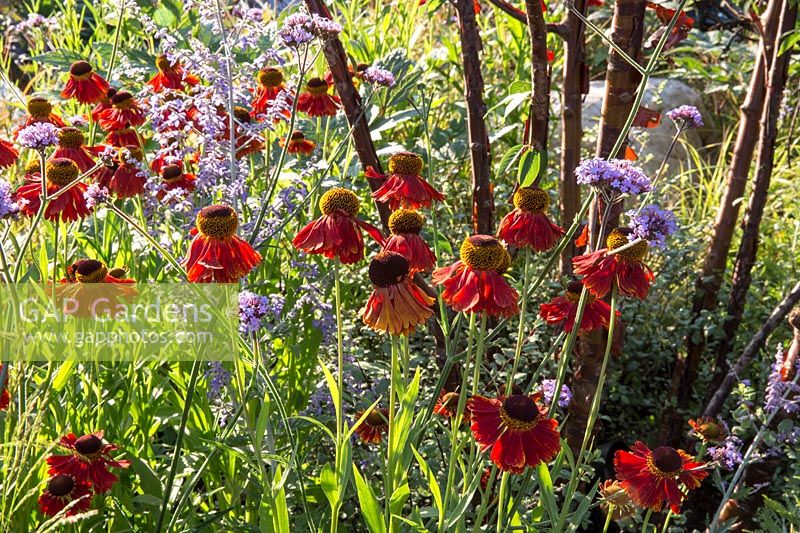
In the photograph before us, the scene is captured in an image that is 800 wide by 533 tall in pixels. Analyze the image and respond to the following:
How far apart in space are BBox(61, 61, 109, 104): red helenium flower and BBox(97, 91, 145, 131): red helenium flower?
0.05 m

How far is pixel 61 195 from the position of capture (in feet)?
4.57

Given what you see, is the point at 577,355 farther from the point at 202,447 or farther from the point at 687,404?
the point at 202,447

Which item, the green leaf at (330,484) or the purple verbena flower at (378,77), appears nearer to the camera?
the green leaf at (330,484)

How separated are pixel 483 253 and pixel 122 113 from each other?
1093mm

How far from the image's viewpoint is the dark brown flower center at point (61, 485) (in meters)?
1.22

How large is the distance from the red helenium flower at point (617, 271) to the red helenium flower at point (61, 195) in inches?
32.7

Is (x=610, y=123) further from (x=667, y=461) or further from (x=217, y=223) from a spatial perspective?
(x=217, y=223)

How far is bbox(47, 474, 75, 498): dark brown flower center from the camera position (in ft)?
3.99

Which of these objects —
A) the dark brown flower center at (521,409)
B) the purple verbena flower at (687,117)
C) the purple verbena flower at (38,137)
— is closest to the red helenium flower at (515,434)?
the dark brown flower center at (521,409)

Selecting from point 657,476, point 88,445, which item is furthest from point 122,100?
point 657,476

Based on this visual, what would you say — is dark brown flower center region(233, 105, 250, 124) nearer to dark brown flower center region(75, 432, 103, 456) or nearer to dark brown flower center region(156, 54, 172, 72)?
dark brown flower center region(156, 54, 172, 72)

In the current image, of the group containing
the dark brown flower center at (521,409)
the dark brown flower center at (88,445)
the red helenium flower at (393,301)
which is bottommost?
the dark brown flower center at (88,445)

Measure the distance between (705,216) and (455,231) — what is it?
1.08 m

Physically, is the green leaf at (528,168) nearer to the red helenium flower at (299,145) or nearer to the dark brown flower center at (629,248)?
the dark brown flower center at (629,248)
